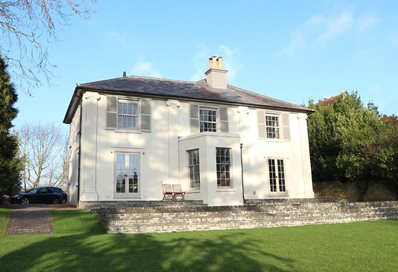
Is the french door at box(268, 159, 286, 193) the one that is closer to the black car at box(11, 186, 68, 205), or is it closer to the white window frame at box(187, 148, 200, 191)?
the white window frame at box(187, 148, 200, 191)

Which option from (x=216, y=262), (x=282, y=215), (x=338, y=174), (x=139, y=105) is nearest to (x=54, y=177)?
(x=139, y=105)

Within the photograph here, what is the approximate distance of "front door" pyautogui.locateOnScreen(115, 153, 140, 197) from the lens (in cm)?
1898

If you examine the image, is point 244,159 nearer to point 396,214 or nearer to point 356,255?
point 396,214

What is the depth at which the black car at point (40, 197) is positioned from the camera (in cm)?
2467

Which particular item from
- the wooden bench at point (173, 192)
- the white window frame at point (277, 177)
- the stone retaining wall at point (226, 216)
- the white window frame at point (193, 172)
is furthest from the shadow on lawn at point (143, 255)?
the white window frame at point (277, 177)

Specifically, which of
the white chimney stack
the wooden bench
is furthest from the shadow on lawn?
the white chimney stack

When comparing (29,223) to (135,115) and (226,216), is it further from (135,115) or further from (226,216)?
(135,115)

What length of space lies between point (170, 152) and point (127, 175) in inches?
104

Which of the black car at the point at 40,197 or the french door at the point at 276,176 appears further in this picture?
the black car at the point at 40,197

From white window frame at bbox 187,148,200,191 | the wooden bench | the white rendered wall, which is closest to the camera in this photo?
the white rendered wall

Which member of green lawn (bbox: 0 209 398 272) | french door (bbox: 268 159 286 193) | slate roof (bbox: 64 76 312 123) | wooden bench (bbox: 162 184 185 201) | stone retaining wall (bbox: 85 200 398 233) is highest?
slate roof (bbox: 64 76 312 123)

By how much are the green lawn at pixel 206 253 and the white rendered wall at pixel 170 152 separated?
8337mm

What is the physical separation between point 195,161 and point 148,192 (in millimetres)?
2915

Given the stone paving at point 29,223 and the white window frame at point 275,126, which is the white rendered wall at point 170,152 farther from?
the stone paving at point 29,223
